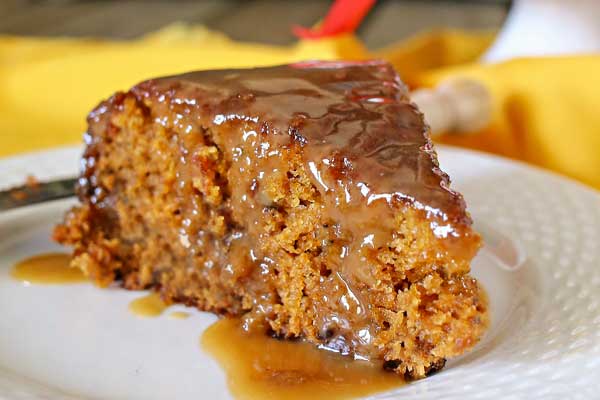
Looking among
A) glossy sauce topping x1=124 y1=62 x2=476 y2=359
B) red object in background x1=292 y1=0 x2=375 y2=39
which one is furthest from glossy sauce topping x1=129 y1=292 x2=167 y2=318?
red object in background x1=292 y1=0 x2=375 y2=39

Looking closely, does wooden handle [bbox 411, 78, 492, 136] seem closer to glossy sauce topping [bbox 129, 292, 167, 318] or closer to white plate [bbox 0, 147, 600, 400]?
white plate [bbox 0, 147, 600, 400]

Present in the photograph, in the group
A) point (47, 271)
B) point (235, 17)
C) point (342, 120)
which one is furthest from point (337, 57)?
point (235, 17)

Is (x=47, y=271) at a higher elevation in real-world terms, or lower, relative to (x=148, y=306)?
higher

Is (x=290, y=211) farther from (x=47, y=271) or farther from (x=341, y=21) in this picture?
(x=341, y=21)

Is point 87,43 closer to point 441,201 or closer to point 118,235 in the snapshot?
point 118,235

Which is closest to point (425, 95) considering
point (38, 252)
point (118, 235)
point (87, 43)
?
point (118, 235)

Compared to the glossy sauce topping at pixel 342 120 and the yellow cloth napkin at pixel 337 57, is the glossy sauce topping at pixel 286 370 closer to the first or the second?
the glossy sauce topping at pixel 342 120
